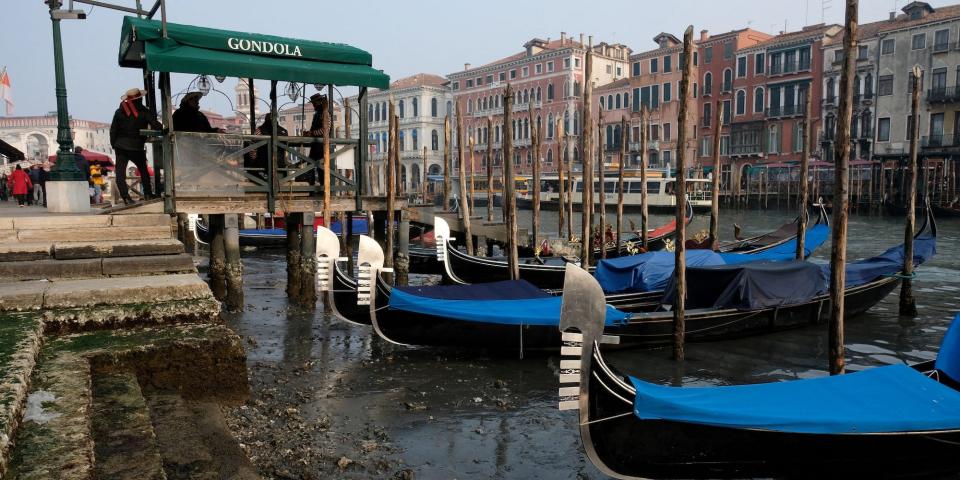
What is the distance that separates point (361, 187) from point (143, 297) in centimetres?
480

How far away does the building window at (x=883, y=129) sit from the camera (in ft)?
111

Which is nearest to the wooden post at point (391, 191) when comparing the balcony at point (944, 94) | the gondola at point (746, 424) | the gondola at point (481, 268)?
the gondola at point (481, 268)

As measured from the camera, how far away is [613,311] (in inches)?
274

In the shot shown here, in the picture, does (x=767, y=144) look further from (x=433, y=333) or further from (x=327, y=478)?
(x=327, y=478)

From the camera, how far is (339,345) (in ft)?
25.1

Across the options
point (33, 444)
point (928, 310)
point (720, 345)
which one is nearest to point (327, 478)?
point (33, 444)

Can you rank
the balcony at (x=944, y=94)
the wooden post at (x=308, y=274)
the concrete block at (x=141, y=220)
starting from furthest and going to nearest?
1. the balcony at (x=944, y=94)
2. the wooden post at (x=308, y=274)
3. the concrete block at (x=141, y=220)

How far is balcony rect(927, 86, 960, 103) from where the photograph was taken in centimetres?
3116

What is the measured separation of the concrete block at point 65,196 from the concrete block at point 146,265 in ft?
10.3

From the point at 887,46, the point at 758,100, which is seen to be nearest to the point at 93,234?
the point at 887,46

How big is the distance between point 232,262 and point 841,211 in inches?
266

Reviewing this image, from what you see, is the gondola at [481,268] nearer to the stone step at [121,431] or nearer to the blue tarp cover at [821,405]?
the blue tarp cover at [821,405]

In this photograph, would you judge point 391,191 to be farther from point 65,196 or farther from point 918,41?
point 918,41

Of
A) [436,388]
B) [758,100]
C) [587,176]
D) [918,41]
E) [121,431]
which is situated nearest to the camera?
[121,431]
